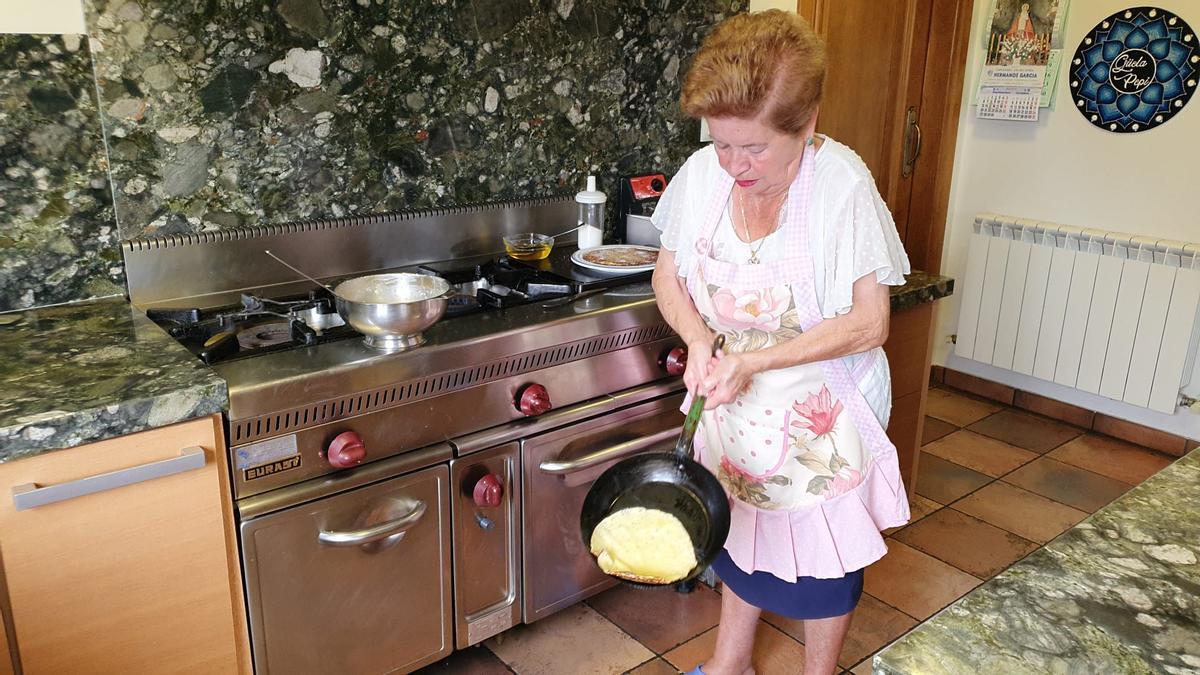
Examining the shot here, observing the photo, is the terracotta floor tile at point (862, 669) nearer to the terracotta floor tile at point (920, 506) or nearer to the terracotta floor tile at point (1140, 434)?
the terracotta floor tile at point (920, 506)

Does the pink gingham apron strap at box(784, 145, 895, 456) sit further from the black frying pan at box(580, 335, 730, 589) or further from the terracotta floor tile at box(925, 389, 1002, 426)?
the terracotta floor tile at box(925, 389, 1002, 426)

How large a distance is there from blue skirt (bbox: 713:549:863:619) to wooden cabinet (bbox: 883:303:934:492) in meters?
0.91

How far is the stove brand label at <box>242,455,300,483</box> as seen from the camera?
160cm

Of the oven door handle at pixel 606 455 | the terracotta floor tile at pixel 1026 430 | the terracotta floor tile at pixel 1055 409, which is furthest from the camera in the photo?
the terracotta floor tile at pixel 1055 409

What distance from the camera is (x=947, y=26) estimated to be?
351cm

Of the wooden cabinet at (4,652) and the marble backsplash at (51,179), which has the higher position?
the marble backsplash at (51,179)

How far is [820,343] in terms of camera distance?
154 centimetres

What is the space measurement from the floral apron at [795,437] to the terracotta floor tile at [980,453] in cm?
167

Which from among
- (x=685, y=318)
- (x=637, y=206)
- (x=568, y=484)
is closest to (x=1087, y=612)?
(x=685, y=318)

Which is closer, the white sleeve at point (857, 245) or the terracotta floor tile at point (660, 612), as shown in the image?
the white sleeve at point (857, 245)

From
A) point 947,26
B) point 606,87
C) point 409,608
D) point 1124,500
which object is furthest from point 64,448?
point 947,26

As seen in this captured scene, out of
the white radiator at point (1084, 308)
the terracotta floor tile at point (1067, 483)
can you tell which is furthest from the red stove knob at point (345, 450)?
the white radiator at point (1084, 308)

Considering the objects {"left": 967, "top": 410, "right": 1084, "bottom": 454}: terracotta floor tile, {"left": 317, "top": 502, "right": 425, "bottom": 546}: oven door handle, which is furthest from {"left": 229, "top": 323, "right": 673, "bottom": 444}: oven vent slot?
{"left": 967, "top": 410, "right": 1084, "bottom": 454}: terracotta floor tile

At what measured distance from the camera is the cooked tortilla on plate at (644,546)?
1.57 metres
